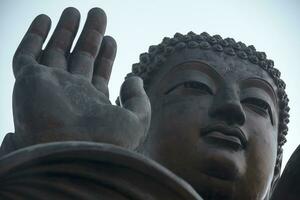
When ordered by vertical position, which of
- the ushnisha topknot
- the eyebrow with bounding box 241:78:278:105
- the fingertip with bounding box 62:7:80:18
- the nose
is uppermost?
the ushnisha topknot

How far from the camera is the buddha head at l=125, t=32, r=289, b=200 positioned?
5430mm

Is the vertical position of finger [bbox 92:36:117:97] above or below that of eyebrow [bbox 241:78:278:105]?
below

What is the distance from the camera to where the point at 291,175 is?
448 cm

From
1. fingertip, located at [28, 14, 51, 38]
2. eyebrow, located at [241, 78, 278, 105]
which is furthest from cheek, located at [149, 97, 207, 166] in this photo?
fingertip, located at [28, 14, 51, 38]

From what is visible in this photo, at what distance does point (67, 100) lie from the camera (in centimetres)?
461

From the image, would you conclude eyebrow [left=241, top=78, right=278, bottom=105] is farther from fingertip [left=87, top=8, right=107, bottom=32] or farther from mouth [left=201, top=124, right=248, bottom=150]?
fingertip [left=87, top=8, right=107, bottom=32]

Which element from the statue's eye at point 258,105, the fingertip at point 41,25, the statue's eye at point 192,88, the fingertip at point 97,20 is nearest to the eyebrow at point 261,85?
the statue's eye at point 258,105

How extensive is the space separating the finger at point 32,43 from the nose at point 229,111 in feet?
4.00

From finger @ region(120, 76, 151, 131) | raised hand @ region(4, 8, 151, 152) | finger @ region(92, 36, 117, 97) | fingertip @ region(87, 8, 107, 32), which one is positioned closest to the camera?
raised hand @ region(4, 8, 151, 152)

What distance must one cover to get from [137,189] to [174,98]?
1.95m

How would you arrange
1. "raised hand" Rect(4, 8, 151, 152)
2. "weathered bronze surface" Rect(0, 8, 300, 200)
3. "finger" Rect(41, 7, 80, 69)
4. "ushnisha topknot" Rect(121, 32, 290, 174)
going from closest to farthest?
"weathered bronze surface" Rect(0, 8, 300, 200) < "raised hand" Rect(4, 8, 151, 152) < "finger" Rect(41, 7, 80, 69) < "ushnisha topknot" Rect(121, 32, 290, 174)

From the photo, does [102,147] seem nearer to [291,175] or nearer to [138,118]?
[138,118]

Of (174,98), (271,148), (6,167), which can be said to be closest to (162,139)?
(174,98)

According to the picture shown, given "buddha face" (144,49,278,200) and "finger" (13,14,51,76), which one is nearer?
"finger" (13,14,51,76)
